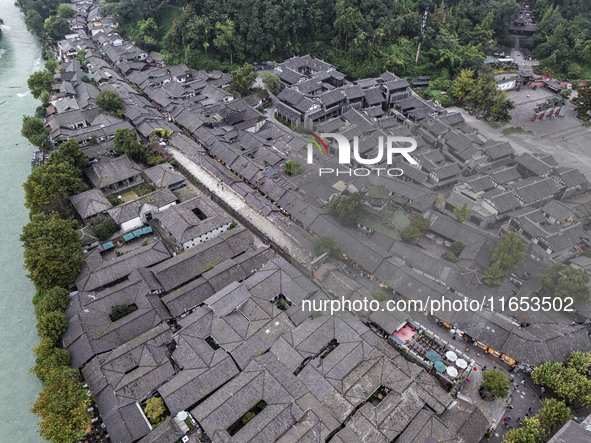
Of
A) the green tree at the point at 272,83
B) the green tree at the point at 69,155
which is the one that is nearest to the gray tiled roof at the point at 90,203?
the green tree at the point at 69,155

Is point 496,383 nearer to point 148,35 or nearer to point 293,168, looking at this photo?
point 293,168

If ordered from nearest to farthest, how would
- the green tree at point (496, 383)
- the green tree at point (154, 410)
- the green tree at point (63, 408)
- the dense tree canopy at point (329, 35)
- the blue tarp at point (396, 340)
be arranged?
the green tree at point (63, 408), the green tree at point (154, 410), the green tree at point (496, 383), the blue tarp at point (396, 340), the dense tree canopy at point (329, 35)

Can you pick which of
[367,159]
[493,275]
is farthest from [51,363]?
[367,159]

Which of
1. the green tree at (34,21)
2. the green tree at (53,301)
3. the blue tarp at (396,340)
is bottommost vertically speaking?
the blue tarp at (396,340)

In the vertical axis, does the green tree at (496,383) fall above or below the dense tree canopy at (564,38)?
below

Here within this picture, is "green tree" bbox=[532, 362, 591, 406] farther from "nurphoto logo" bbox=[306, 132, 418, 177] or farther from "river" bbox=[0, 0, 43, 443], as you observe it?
"river" bbox=[0, 0, 43, 443]

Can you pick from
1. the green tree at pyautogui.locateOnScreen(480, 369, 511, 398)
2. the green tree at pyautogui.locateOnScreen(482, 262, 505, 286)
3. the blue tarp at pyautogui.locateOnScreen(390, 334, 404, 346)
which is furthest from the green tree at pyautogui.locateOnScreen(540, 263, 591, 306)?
the blue tarp at pyautogui.locateOnScreen(390, 334, 404, 346)

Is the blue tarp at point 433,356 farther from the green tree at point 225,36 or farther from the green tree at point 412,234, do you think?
the green tree at point 225,36

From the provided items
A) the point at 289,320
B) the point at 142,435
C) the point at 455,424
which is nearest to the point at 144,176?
the point at 289,320
